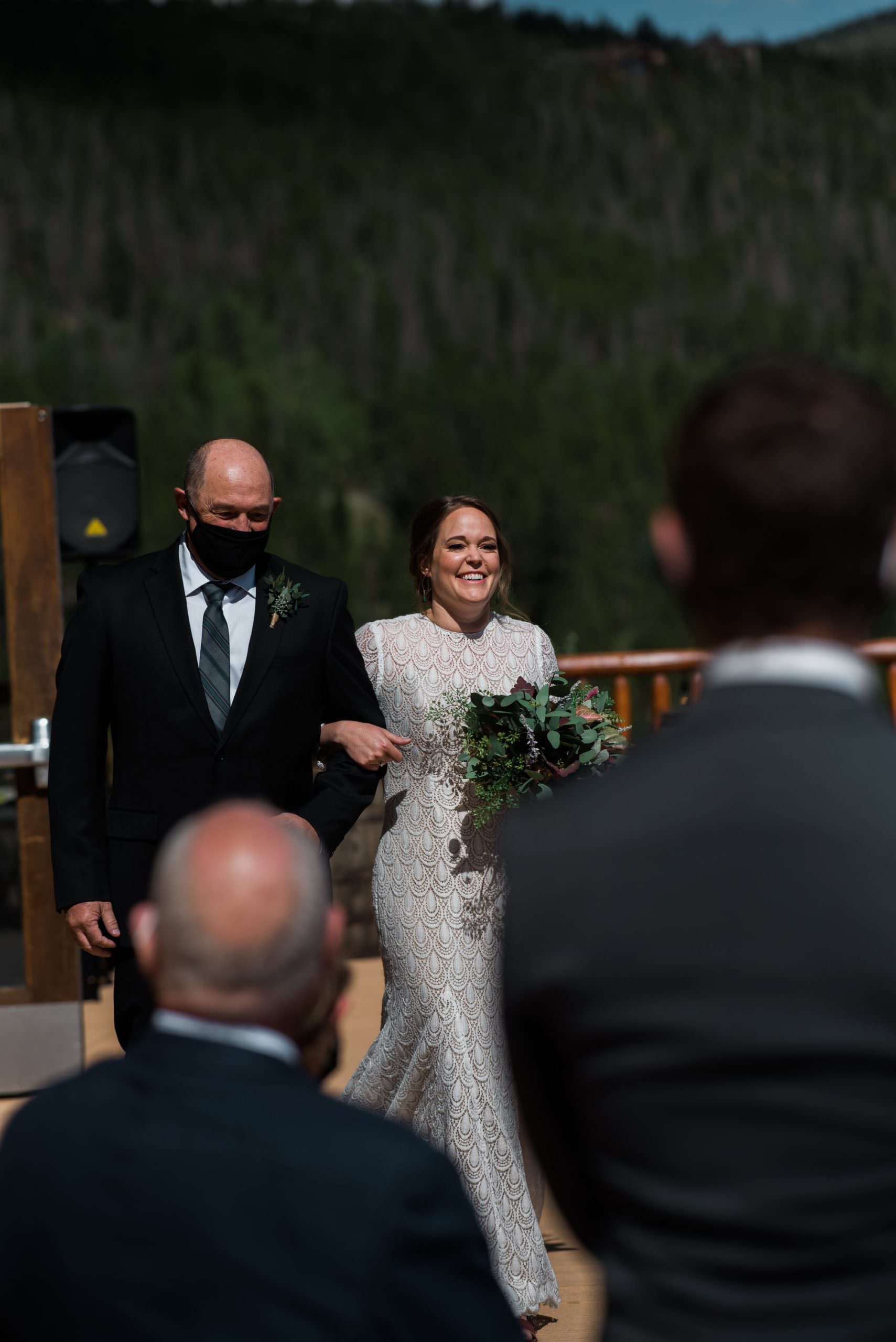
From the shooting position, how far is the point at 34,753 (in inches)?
231

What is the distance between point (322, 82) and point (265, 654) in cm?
9776

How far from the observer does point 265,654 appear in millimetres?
3693

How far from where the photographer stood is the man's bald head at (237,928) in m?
1.40

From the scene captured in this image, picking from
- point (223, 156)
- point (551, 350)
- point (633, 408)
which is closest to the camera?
point (633, 408)

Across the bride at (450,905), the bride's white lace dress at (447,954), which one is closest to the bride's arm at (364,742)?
the bride at (450,905)

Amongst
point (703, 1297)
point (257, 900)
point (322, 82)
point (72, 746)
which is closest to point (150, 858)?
point (72, 746)

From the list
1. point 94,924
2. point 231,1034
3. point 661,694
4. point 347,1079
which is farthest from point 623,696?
point 231,1034

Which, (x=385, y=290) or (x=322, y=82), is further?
(x=322, y=82)

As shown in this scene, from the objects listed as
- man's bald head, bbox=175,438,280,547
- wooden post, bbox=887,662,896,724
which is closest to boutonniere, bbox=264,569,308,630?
man's bald head, bbox=175,438,280,547

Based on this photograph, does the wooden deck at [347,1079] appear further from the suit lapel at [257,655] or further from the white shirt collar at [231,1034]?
the suit lapel at [257,655]

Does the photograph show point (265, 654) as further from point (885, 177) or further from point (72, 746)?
point (885, 177)

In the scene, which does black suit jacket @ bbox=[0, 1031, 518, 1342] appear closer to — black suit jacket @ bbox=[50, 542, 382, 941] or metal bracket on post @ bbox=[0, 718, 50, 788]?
black suit jacket @ bbox=[50, 542, 382, 941]

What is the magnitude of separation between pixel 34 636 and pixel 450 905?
103 inches

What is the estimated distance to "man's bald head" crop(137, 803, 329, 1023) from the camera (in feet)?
4.59
